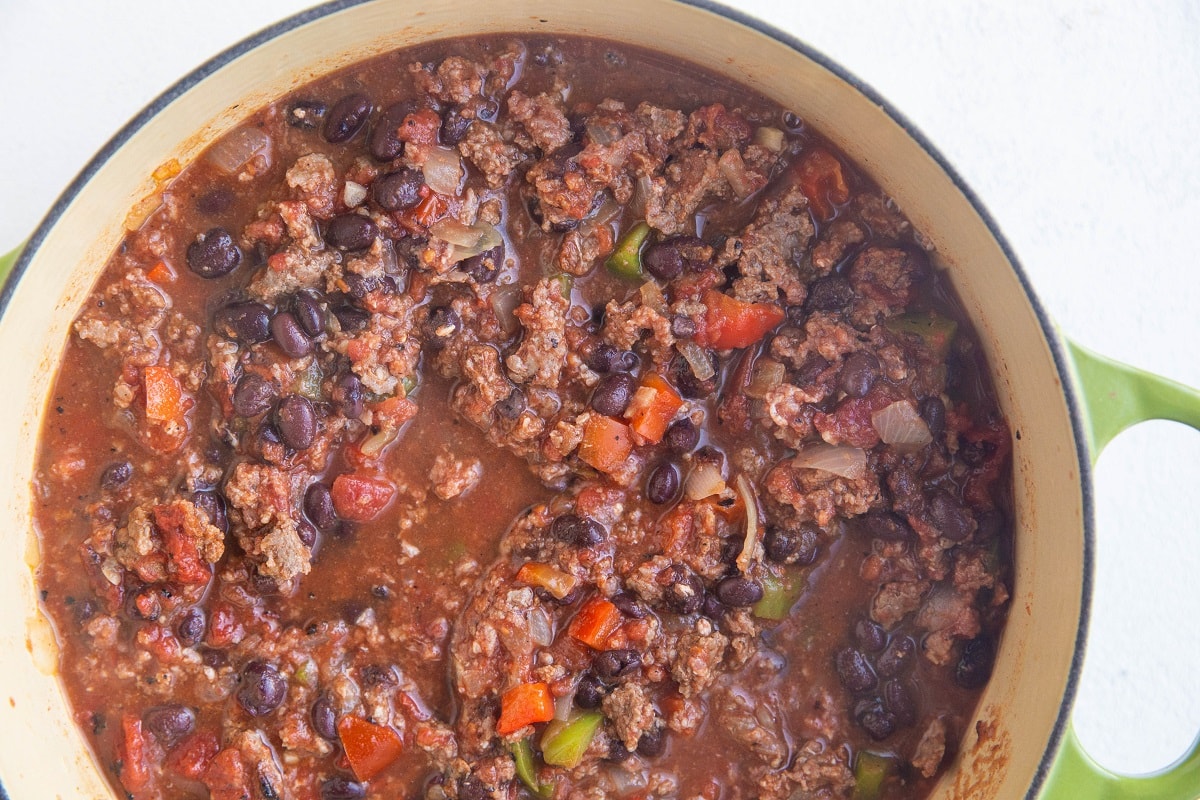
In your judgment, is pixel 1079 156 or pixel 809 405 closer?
pixel 809 405

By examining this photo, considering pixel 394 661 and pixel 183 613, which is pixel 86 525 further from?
pixel 394 661

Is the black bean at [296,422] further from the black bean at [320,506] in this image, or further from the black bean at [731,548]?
the black bean at [731,548]

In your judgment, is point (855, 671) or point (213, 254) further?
point (855, 671)

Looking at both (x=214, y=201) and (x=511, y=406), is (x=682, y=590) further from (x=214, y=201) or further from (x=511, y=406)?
(x=214, y=201)

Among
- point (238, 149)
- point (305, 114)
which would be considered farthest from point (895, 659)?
point (238, 149)

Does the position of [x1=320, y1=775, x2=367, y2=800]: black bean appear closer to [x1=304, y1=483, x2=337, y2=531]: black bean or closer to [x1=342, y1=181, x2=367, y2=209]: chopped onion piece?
[x1=304, y1=483, x2=337, y2=531]: black bean

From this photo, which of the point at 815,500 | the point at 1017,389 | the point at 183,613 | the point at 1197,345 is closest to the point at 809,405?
the point at 815,500
